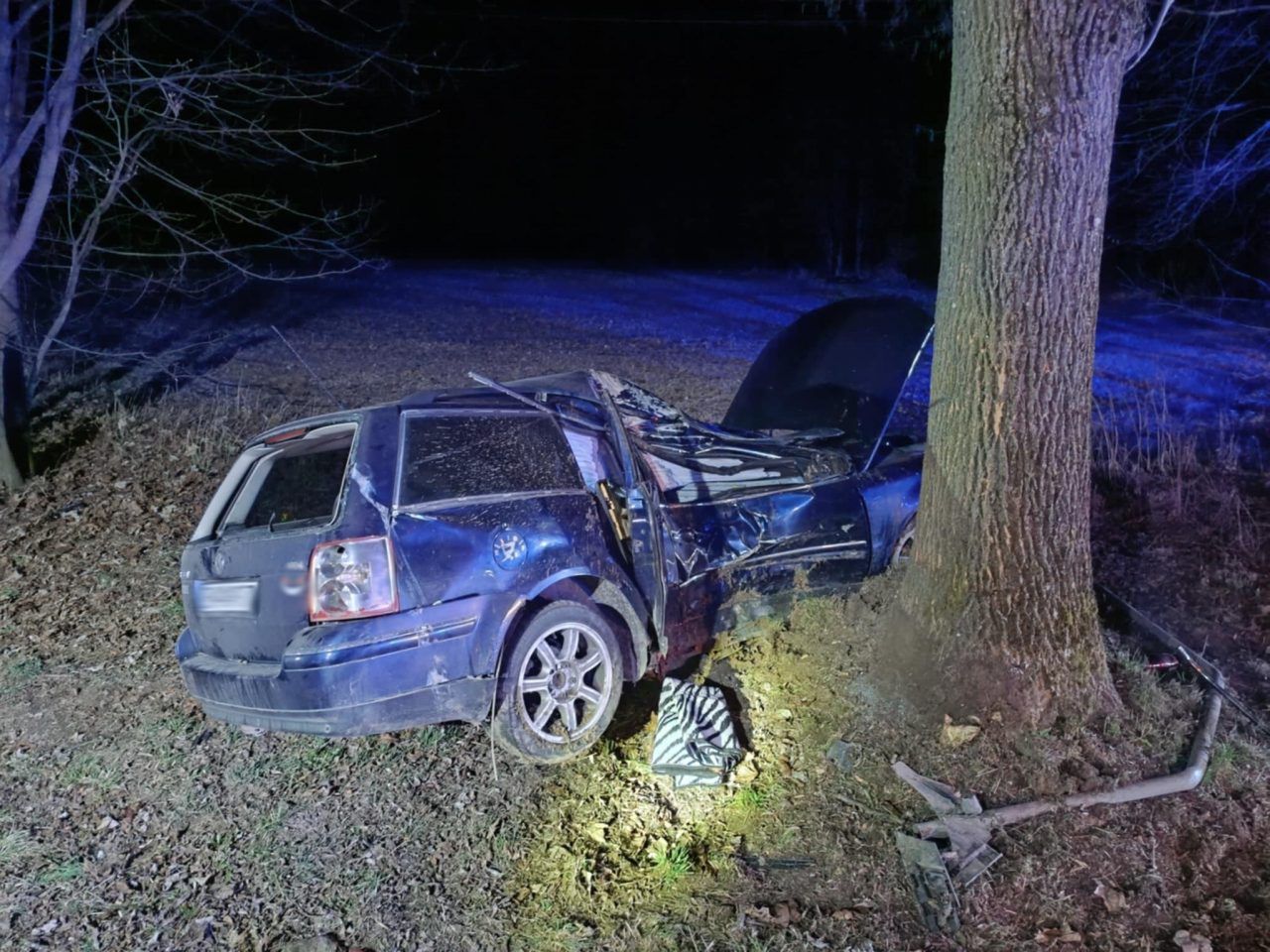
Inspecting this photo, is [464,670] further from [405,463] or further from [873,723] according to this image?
[873,723]

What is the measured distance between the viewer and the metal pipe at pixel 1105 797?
143 inches

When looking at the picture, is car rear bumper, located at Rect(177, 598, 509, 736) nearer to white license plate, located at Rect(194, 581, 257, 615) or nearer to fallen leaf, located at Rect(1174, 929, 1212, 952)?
white license plate, located at Rect(194, 581, 257, 615)

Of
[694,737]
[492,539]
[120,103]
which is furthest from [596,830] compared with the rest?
[120,103]

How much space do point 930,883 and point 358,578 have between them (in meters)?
2.44

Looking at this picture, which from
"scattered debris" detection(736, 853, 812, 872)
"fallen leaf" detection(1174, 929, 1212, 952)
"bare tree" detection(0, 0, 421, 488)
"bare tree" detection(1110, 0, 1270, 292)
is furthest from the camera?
"bare tree" detection(1110, 0, 1270, 292)

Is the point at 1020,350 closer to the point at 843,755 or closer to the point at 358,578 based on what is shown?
the point at 843,755

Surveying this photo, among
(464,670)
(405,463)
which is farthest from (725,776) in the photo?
(405,463)

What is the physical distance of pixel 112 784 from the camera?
4.39 metres

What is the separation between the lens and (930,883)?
11.1ft

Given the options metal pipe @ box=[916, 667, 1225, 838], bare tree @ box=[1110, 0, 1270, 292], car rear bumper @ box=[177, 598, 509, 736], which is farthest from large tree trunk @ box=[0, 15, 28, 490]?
bare tree @ box=[1110, 0, 1270, 292]

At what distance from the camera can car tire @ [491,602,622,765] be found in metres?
4.13

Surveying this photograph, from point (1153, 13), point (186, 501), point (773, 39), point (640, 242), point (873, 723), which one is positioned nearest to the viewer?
point (873, 723)

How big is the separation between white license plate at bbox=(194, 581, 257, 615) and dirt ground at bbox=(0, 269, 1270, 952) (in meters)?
0.79

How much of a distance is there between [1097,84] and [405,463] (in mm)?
3283
